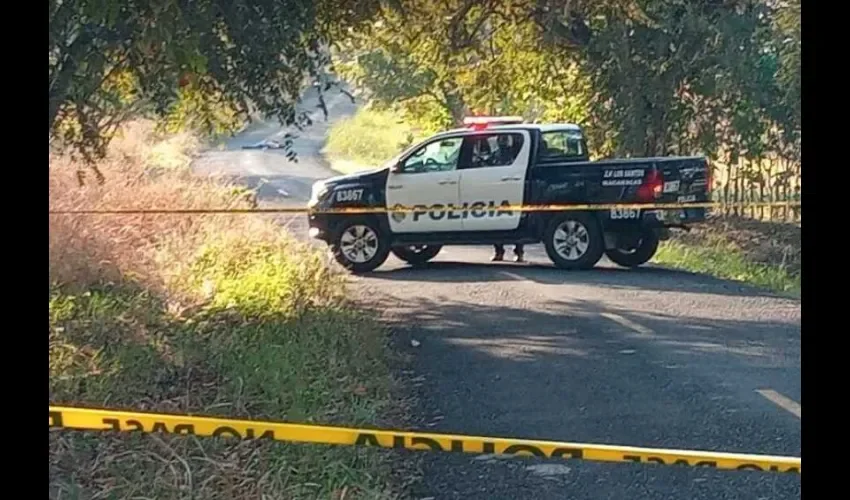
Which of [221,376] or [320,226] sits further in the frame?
[320,226]

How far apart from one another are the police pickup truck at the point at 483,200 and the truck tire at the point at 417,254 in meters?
0.35

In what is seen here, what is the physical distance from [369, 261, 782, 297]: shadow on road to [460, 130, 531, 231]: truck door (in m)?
0.65

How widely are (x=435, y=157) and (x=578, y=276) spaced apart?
209 cm

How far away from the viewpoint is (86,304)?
8766 millimetres

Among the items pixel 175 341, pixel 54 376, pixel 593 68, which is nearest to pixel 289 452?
pixel 54 376

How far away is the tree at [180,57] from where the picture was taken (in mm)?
7805

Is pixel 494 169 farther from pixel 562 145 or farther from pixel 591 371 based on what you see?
pixel 591 371

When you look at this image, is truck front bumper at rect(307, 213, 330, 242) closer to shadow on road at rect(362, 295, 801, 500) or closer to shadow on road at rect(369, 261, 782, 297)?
shadow on road at rect(369, 261, 782, 297)

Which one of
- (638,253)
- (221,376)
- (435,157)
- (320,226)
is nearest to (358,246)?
(320,226)

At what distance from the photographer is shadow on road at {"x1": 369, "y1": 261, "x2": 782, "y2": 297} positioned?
41.0 ft

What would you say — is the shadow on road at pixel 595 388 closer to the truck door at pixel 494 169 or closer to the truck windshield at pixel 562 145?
the truck door at pixel 494 169

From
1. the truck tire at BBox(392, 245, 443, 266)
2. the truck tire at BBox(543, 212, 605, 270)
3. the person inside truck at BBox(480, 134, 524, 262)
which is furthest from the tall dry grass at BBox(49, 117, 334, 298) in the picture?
the truck tire at BBox(543, 212, 605, 270)

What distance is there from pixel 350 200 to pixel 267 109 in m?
3.64

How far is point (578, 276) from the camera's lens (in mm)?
13156
